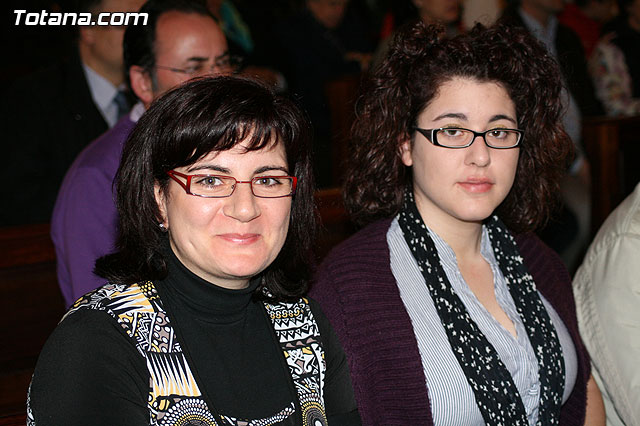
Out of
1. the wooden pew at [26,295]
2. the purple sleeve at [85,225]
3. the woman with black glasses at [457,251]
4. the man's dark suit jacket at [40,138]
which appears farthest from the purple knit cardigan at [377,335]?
the man's dark suit jacket at [40,138]

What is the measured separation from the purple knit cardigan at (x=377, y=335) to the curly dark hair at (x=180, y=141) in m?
0.26

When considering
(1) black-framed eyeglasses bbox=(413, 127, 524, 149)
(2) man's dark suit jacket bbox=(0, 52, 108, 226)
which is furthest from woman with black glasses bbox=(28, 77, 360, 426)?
(2) man's dark suit jacket bbox=(0, 52, 108, 226)

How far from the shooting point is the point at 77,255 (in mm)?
2064

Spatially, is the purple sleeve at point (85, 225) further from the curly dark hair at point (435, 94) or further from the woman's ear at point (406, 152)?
the woman's ear at point (406, 152)

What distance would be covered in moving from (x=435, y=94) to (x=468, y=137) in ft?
0.50

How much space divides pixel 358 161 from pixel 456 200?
0.37 meters

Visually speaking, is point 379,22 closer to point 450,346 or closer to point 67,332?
point 450,346

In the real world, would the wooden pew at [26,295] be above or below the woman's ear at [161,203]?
below

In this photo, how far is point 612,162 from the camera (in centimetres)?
352

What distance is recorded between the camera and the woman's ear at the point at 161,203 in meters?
1.51

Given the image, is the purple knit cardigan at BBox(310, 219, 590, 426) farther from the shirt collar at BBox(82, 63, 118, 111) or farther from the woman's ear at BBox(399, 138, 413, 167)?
the shirt collar at BBox(82, 63, 118, 111)

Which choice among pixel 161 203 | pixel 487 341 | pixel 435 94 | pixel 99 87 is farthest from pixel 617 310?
pixel 99 87

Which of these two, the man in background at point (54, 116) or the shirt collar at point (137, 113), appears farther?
the man in background at point (54, 116)

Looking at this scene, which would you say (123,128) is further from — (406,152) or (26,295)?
(406,152)
